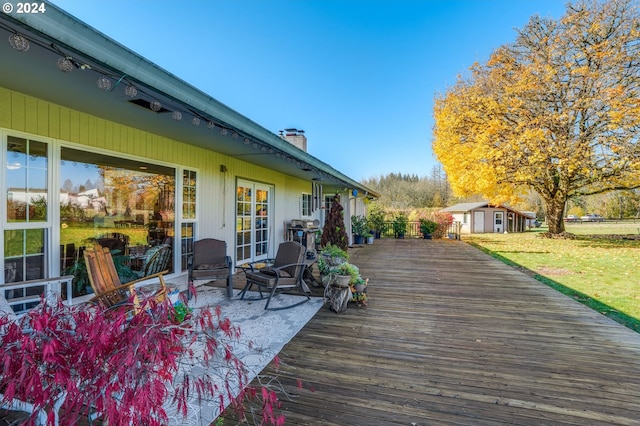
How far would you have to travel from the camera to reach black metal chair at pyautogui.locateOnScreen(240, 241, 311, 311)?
421 centimetres

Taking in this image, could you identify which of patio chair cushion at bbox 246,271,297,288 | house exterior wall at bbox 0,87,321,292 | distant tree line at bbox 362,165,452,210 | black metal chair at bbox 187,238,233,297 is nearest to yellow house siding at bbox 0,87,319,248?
house exterior wall at bbox 0,87,321,292

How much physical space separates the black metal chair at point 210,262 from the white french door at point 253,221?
5.32 ft

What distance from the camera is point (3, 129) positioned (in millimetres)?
2928

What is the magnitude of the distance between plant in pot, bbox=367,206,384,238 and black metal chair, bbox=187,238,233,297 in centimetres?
1176

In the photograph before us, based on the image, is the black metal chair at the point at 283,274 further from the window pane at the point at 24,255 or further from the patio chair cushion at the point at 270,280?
the window pane at the point at 24,255

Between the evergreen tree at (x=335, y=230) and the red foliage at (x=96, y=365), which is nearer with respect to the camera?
the red foliage at (x=96, y=365)

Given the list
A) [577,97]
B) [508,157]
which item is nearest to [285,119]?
[508,157]

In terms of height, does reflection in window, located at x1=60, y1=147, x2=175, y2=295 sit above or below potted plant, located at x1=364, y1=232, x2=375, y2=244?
above

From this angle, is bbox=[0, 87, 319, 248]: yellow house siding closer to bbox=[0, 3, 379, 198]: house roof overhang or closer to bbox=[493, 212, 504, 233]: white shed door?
bbox=[0, 3, 379, 198]: house roof overhang

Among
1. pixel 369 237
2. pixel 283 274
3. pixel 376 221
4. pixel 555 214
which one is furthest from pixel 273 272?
pixel 555 214

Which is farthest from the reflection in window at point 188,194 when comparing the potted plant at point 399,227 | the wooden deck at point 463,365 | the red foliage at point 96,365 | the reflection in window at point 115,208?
the potted plant at point 399,227

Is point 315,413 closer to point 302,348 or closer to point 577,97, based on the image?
point 302,348

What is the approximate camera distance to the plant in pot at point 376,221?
16339 mm

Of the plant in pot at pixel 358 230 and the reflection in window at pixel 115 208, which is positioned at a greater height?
the reflection in window at pixel 115 208
